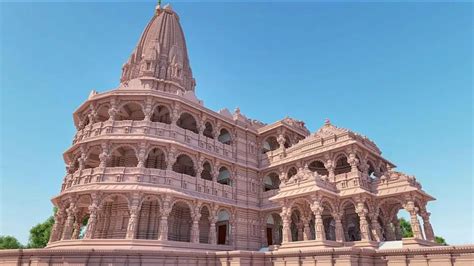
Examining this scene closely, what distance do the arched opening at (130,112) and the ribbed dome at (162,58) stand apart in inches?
153

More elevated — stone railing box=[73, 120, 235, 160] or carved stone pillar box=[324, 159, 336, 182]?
stone railing box=[73, 120, 235, 160]

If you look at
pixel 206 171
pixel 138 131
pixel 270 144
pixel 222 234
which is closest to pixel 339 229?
pixel 222 234

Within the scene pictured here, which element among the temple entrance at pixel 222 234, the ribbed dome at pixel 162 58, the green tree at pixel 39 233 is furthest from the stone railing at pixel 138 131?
the green tree at pixel 39 233

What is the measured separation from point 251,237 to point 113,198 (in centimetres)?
1280

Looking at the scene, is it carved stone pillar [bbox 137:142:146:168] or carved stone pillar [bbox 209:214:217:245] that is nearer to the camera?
carved stone pillar [bbox 137:142:146:168]

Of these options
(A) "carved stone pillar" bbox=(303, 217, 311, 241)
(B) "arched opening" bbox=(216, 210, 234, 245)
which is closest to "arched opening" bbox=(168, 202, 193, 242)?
(B) "arched opening" bbox=(216, 210, 234, 245)

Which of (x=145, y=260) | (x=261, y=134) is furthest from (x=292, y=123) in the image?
(x=145, y=260)

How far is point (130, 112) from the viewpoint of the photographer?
97.9 ft

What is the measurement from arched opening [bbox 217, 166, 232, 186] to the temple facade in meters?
0.12

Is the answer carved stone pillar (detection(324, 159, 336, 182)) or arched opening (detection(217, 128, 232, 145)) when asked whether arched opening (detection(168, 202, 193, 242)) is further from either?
carved stone pillar (detection(324, 159, 336, 182))

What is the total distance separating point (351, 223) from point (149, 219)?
17848 mm

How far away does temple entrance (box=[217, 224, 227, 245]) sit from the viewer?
95.3ft

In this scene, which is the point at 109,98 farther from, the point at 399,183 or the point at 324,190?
the point at 399,183

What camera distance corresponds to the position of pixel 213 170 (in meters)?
29.0
